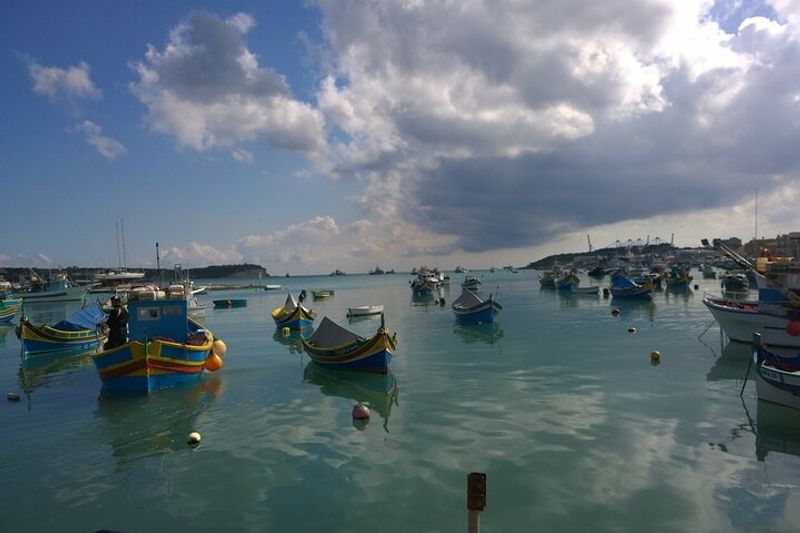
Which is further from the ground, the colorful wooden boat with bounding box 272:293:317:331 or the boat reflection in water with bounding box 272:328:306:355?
the colorful wooden boat with bounding box 272:293:317:331

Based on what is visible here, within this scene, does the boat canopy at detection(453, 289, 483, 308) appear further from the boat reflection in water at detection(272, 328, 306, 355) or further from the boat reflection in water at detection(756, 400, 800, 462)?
the boat reflection in water at detection(756, 400, 800, 462)

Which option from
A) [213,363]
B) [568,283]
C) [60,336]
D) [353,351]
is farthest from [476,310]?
[568,283]

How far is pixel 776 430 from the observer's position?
49.2ft

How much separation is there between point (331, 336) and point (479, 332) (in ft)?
52.6

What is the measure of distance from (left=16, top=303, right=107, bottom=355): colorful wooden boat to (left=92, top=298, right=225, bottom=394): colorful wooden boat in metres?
14.8

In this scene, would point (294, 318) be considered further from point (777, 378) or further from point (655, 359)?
point (777, 378)

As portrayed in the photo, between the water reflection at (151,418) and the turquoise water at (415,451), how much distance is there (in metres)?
0.09

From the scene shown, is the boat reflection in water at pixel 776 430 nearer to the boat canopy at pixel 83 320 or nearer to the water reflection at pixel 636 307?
the water reflection at pixel 636 307

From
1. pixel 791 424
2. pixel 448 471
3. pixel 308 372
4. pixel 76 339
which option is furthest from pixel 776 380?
pixel 76 339

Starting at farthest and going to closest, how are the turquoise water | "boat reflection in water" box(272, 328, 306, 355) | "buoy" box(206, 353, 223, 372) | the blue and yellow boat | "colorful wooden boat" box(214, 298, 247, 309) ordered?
"colorful wooden boat" box(214, 298, 247, 309) → the blue and yellow boat → "boat reflection in water" box(272, 328, 306, 355) → "buoy" box(206, 353, 223, 372) → the turquoise water

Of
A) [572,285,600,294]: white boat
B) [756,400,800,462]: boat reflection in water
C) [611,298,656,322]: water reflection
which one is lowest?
[756,400,800,462]: boat reflection in water

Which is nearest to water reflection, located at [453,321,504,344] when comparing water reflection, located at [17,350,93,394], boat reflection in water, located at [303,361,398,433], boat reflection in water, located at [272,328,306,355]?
boat reflection in water, located at [272,328,306,355]

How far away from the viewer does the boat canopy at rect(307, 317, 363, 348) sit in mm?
26136

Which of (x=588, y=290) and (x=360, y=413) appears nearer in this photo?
(x=360, y=413)
